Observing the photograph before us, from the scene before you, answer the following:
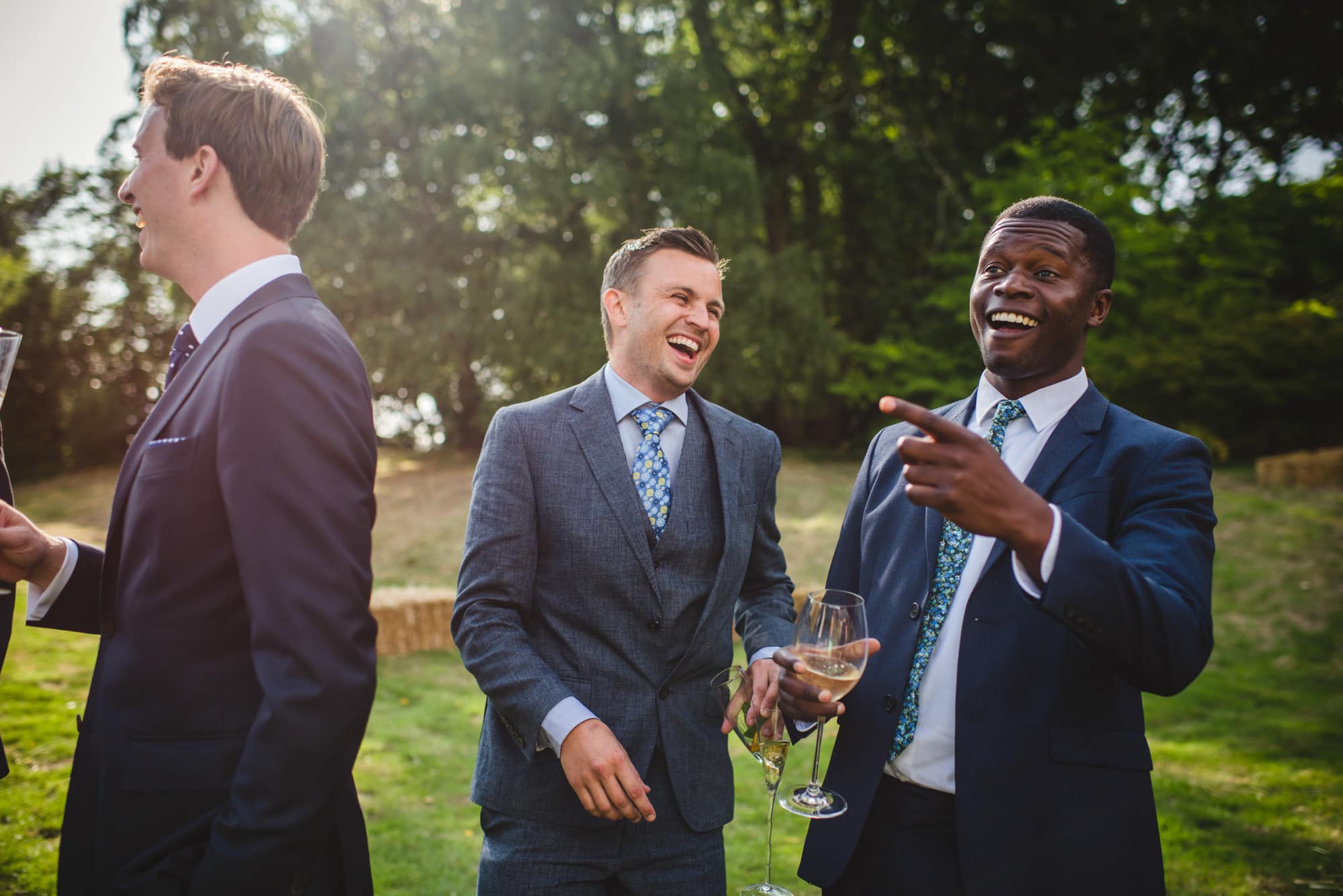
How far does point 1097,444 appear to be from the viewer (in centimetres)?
223

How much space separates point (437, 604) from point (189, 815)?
7.35 meters

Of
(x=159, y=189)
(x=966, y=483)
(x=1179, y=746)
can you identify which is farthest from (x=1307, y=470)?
(x=159, y=189)

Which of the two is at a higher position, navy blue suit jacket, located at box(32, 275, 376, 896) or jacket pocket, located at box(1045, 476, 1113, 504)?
jacket pocket, located at box(1045, 476, 1113, 504)

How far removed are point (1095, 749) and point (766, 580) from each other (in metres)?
1.32

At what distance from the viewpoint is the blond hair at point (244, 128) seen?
2.00 metres

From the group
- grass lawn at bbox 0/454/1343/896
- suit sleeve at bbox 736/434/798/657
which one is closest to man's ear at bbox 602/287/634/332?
suit sleeve at bbox 736/434/798/657

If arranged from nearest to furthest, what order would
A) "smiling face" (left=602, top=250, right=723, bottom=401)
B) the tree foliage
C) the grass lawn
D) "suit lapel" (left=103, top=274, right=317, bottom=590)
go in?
"suit lapel" (left=103, top=274, right=317, bottom=590), "smiling face" (left=602, top=250, right=723, bottom=401), the grass lawn, the tree foliage

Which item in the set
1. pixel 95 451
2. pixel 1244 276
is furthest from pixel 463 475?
pixel 1244 276

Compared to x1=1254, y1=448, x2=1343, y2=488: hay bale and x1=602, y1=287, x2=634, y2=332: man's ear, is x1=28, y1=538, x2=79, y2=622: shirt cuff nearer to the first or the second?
x1=602, y1=287, x2=634, y2=332: man's ear

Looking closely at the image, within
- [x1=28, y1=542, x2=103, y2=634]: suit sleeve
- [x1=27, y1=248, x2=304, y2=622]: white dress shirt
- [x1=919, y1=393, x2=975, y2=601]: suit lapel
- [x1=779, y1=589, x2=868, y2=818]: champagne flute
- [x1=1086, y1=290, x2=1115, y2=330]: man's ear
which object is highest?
[x1=1086, y1=290, x2=1115, y2=330]: man's ear

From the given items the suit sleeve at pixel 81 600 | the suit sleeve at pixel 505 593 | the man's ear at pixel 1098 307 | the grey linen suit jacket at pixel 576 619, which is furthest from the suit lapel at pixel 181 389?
the man's ear at pixel 1098 307

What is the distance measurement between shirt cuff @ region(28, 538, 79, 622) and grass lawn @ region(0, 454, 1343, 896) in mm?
2852

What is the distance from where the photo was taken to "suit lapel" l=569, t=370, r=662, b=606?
8.79 ft

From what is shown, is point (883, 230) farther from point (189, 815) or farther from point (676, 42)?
point (189, 815)
